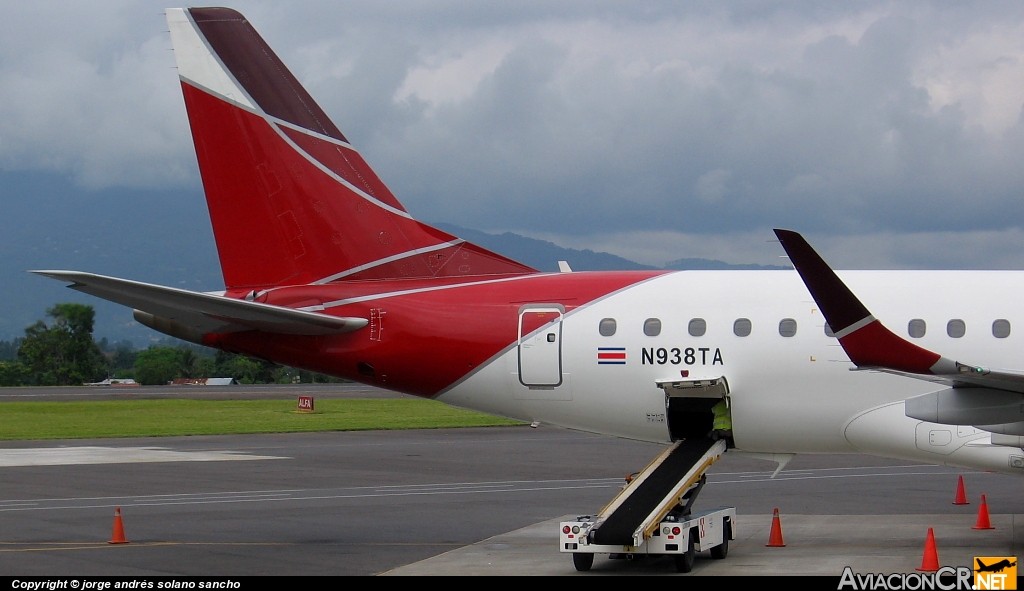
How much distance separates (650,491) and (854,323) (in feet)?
13.7

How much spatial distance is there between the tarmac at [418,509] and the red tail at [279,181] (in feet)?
15.4

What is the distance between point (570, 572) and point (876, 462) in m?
19.8

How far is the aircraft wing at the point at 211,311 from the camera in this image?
1683 centimetres

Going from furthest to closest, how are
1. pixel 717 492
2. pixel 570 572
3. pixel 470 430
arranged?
pixel 470 430 → pixel 717 492 → pixel 570 572

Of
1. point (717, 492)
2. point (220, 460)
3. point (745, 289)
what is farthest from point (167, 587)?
point (220, 460)

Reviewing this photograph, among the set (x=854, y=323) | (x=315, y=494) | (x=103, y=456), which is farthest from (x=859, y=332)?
(x=103, y=456)

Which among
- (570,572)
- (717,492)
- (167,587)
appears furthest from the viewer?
(717,492)

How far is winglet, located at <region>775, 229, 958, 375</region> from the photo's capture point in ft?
47.7

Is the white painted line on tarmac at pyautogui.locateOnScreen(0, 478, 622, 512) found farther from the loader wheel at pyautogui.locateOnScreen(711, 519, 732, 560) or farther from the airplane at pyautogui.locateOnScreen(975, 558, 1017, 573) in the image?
the airplane at pyautogui.locateOnScreen(975, 558, 1017, 573)

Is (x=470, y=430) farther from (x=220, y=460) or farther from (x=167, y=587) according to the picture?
(x=167, y=587)

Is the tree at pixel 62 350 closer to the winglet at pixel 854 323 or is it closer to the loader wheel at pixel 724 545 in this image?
the loader wheel at pixel 724 545

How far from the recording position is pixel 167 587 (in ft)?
48.7

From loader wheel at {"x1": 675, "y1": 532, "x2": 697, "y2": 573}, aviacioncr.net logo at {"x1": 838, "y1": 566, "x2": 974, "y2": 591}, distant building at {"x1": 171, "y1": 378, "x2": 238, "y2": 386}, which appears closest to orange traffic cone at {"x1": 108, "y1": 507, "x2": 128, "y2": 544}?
loader wheel at {"x1": 675, "y1": 532, "x2": 697, "y2": 573}

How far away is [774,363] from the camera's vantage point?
704 inches
